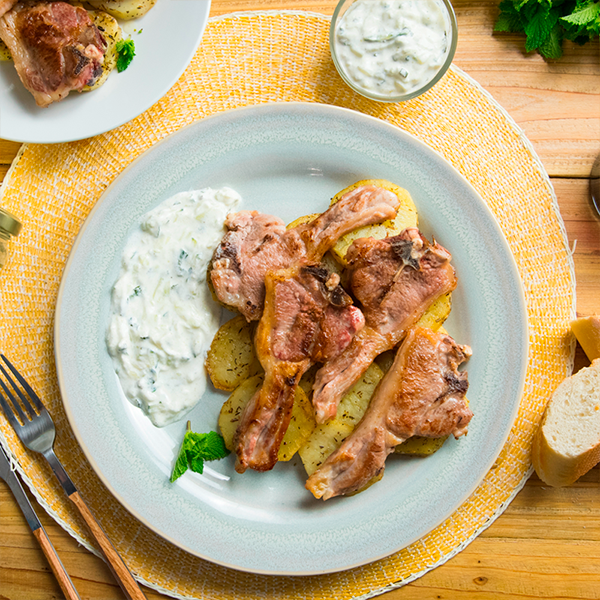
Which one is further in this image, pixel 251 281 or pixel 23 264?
pixel 23 264

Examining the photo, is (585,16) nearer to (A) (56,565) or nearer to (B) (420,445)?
(B) (420,445)

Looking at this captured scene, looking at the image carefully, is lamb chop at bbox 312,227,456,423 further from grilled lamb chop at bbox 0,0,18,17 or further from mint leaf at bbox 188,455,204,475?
grilled lamb chop at bbox 0,0,18,17

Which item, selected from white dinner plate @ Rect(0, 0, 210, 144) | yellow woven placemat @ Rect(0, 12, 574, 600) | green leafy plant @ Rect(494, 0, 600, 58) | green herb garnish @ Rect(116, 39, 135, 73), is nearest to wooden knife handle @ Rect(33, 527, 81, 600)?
yellow woven placemat @ Rect(0, 12, 574, 600)

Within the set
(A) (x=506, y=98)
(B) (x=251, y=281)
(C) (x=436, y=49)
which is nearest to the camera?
(B) (x=251, y=281)

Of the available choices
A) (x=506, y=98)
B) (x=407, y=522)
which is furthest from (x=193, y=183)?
(x=407, y=522)

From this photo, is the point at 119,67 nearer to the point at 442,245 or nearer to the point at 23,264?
the point at 23,264

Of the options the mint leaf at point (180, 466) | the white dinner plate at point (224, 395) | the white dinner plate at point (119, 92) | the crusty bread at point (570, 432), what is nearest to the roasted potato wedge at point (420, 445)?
the white dinner plate at point (224, 395)

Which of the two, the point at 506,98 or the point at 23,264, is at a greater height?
the point at 23,264
